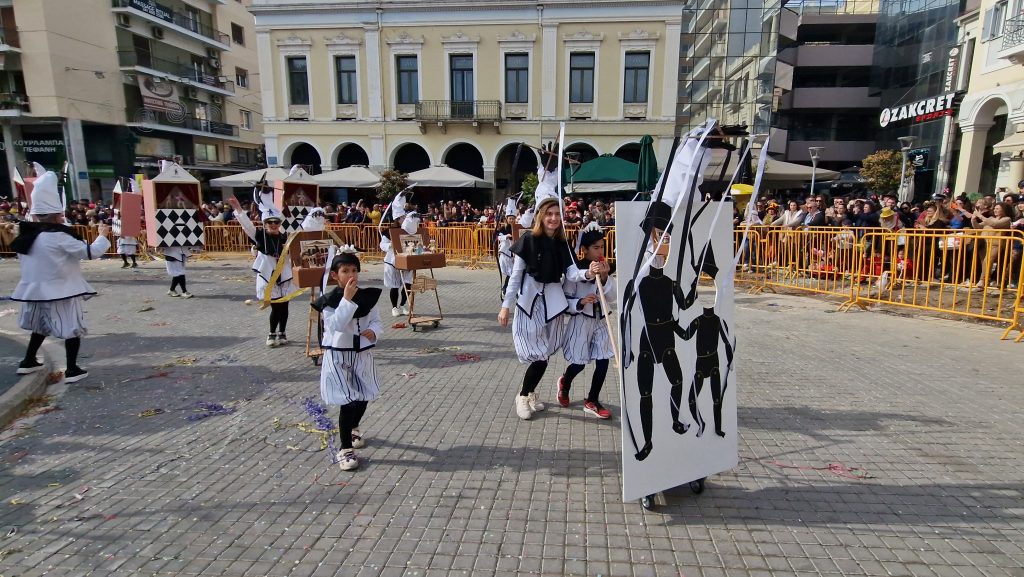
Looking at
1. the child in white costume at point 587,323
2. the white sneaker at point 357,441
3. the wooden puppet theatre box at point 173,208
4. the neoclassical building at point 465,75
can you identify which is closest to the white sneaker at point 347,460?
the white sneaker at point 357,441

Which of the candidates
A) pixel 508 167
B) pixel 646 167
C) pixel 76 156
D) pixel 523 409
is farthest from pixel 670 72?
pixel 76 156

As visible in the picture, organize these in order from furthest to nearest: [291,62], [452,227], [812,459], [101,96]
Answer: [101,96], [291,62], [452,227], [812,459]

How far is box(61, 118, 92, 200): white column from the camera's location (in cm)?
3033

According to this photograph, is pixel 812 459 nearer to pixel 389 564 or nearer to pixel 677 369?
pixel 677 369

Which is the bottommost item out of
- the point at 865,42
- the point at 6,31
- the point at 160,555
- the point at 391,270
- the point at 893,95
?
the point at 160,555

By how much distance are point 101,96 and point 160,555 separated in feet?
130

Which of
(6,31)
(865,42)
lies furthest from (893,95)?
(6,31)

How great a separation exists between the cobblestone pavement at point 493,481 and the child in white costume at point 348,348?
348 mm

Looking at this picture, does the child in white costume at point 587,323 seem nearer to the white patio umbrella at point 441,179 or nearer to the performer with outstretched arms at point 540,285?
the performer with outstretched arms at point 540,285

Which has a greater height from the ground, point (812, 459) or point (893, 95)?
point (893, 95)

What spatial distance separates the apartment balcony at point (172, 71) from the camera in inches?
1330

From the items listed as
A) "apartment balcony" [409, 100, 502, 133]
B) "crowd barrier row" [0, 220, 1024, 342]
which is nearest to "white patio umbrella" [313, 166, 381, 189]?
"apartment balcony" [409, 100, 502, 133]

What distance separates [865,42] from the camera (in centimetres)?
3791

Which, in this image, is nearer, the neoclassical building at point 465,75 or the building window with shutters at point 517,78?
the neoclassical building at point 465,75
